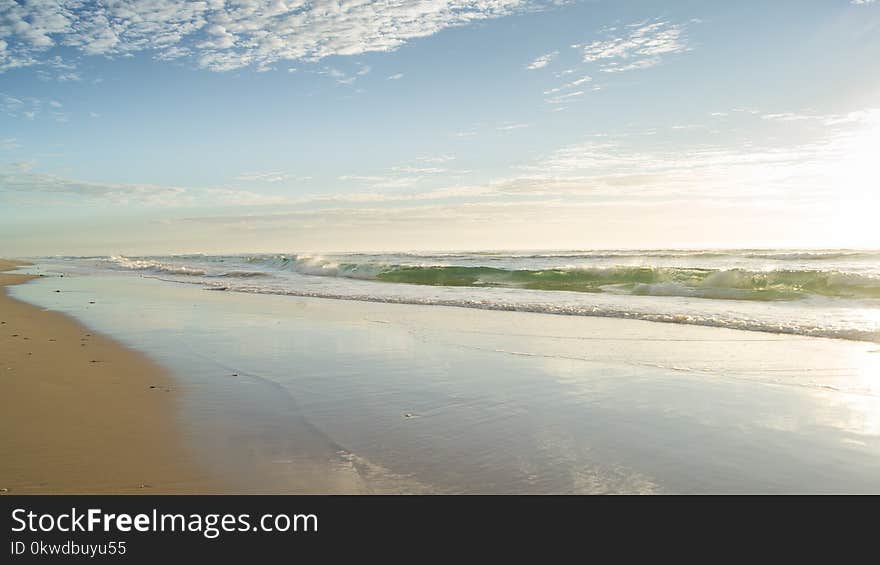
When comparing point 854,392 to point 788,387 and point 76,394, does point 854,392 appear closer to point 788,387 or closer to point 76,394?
point 788,387

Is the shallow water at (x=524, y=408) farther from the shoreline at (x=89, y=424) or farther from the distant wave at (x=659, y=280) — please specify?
the distant wave at (x=659, y=280)

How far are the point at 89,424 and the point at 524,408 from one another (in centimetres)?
407

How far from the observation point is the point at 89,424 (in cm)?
507

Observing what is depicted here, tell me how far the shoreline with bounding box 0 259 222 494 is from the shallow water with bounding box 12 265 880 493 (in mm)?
262

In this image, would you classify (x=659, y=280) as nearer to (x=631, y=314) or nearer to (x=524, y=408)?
(x=631, y=314)

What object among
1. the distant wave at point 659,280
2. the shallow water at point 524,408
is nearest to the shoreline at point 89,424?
the shallow water at point 524,408

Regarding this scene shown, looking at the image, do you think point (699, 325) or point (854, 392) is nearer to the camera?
point (854, 392)

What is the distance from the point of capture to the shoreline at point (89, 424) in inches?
148

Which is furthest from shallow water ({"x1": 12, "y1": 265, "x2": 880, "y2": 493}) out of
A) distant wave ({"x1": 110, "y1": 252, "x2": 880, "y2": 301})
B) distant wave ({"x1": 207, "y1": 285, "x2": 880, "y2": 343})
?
distant wave ({"x1": 110, "y1": 252, "x2": 880, "y2": 301})

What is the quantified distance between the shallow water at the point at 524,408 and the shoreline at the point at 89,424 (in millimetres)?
262
